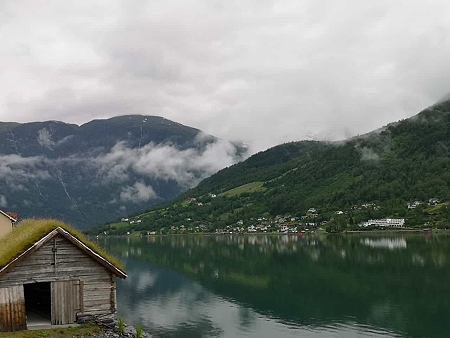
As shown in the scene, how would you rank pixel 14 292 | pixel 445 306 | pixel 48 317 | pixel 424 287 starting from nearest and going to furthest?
1. pixel 14 292
2. pixel 48 317
3. pixel 445 306
4. pixel 424 287

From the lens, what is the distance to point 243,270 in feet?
367

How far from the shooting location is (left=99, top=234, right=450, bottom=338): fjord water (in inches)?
2170

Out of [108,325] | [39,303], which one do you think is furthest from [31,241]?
[39,303]

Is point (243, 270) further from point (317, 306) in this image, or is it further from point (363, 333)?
point (363, 333)

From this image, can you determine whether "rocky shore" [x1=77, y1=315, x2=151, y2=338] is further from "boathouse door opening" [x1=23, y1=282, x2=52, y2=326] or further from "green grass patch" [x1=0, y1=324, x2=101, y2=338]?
"boathouse door opening" [x1=23, y1=282, x2=52, y2=326]

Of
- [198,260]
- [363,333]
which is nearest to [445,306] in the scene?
[363,333]

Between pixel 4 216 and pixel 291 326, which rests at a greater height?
pixel 4 216

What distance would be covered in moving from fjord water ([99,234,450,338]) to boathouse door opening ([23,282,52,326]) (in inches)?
559

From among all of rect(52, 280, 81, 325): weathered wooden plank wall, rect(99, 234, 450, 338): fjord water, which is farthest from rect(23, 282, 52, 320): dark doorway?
rect(99, 234, 450, 338): fjord water

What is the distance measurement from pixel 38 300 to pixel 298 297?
44.7 m

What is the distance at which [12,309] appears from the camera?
29.9 m

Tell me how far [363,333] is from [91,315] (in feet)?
102

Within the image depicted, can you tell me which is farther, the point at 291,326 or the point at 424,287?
the point at 424,287

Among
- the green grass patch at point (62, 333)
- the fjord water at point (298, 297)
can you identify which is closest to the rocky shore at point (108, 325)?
the green grass patch at point (62, 333)
